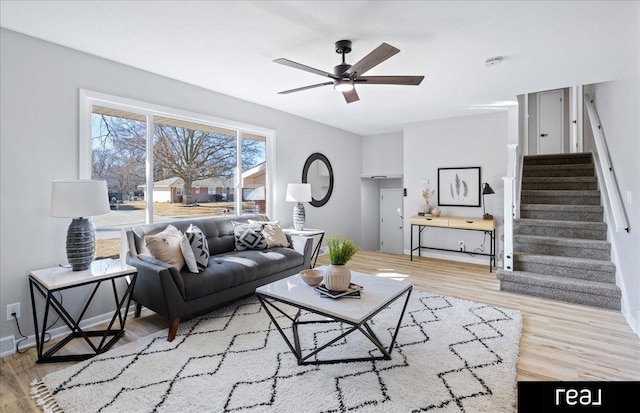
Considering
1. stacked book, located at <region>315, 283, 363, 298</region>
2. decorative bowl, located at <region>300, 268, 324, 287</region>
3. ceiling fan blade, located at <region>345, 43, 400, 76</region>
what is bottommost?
stacked book, located at <region>315, 283, 363, 298</region>

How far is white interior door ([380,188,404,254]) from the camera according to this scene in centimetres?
741

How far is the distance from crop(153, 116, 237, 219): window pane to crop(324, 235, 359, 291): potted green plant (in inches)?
90.2

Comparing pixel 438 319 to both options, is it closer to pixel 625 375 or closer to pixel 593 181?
pixel 625 375

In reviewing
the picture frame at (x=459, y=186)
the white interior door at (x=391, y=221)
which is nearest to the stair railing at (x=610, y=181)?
the picture frame at (x=459, y=186)

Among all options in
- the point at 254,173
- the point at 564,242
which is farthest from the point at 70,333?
the point at 564,242

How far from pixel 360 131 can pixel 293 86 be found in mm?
3105

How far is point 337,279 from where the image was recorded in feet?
7.09

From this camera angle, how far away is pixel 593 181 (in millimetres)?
4602

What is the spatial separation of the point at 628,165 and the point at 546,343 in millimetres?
1937

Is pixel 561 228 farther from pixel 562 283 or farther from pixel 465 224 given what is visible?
pixel 465 224

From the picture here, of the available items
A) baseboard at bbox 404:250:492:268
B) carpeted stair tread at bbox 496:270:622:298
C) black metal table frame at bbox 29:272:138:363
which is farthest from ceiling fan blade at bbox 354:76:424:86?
baseboard at bbox 404:250:492:268

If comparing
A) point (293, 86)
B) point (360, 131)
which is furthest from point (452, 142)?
point (293, 86)

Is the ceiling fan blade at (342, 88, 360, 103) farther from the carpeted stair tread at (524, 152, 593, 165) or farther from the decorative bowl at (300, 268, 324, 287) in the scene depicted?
the carpeted stair tread at (524, 152, 593, 165)

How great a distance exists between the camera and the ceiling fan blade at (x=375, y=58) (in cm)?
211
